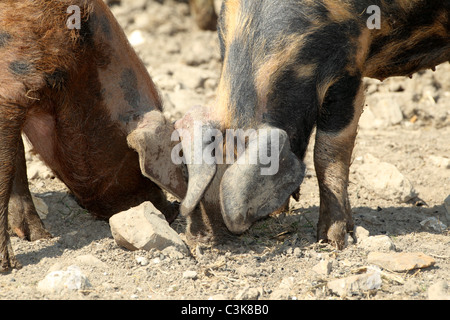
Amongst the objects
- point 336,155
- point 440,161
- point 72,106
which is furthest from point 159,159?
point 440,161

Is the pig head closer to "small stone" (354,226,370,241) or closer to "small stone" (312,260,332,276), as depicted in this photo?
"small stone" (312,260,332,276)

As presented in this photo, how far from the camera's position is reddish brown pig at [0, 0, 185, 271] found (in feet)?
13.4

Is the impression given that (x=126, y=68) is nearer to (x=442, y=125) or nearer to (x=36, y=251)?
(x=36, y=251)

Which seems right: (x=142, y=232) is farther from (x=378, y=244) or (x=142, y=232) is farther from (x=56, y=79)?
(x=378, y=244)

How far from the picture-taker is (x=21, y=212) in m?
4.47

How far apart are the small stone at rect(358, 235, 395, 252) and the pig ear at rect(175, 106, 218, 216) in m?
1.12

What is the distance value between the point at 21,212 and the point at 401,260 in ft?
7.62

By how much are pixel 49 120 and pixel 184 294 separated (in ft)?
5.11

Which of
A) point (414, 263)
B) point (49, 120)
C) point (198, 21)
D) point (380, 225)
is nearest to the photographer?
point (414, 263)

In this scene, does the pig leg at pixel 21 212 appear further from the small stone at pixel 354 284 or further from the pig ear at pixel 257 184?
the small stone at pixel 354 284

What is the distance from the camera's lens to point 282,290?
361cm

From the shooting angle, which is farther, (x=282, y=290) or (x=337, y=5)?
(x=337, y=5)

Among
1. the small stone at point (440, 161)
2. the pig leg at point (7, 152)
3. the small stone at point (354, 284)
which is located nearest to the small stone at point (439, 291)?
the small stone at point (354, 284)

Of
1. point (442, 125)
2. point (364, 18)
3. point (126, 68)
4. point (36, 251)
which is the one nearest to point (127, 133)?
point (126, 68)
